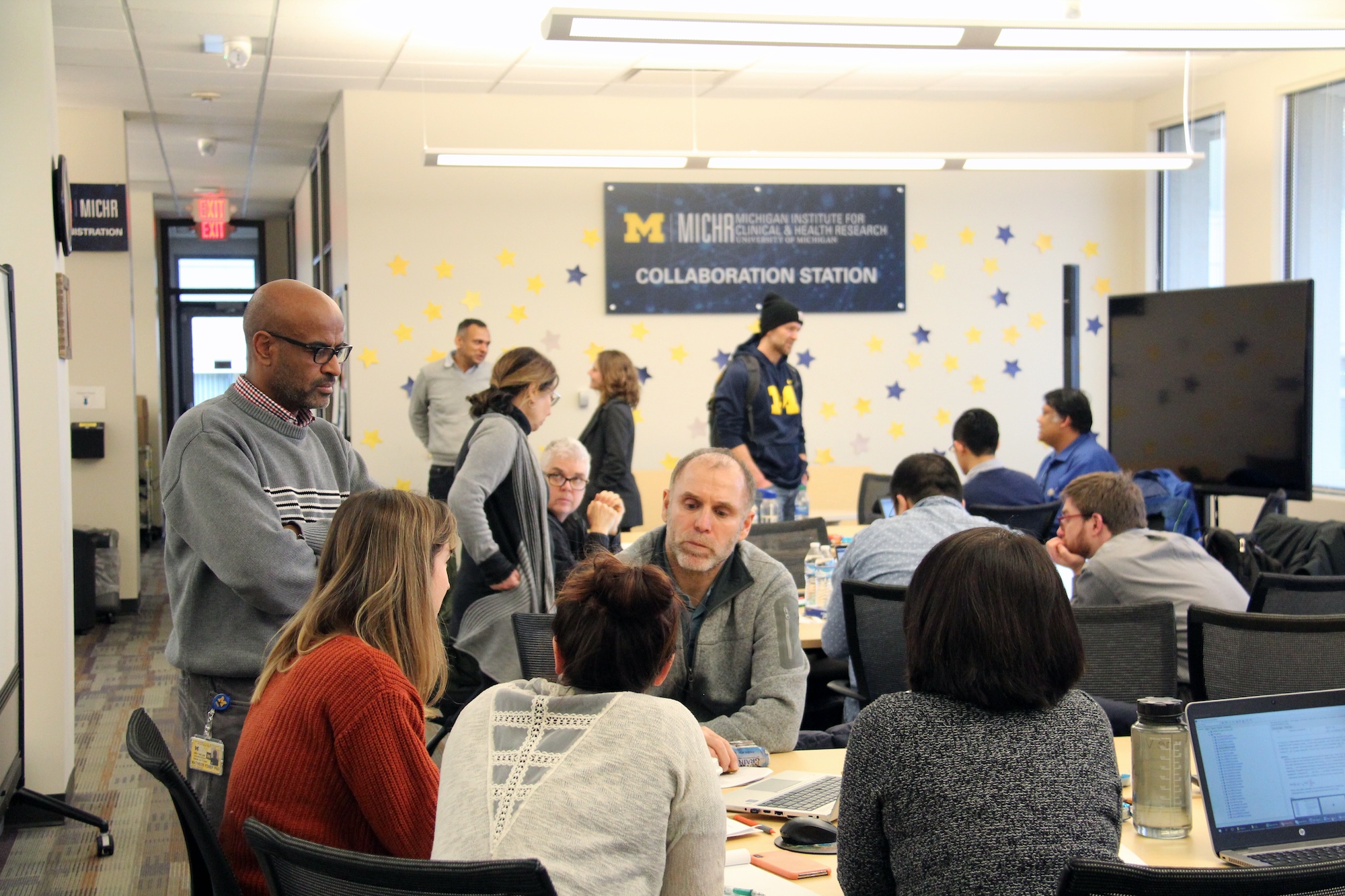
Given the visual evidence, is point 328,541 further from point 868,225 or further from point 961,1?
point 868,225

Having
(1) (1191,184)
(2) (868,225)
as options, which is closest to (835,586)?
(2) (868,225)

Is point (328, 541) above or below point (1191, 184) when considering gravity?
below

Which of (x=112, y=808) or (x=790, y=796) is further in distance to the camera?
(x=112, y=808)

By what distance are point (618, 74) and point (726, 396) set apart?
2261 millimetres

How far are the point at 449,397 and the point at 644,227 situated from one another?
66.2 inches

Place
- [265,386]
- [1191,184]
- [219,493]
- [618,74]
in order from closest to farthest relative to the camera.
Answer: [219,493] < [265,386] < [618,74] < [1191,184]

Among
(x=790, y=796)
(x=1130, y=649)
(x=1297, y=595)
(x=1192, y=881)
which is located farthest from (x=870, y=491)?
(x=1192, y=881)

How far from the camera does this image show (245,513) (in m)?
2.24

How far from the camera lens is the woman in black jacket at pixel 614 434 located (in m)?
5.87

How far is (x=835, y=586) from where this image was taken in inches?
135

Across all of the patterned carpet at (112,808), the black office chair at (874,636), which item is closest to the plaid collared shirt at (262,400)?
the black office chair at (874,636)

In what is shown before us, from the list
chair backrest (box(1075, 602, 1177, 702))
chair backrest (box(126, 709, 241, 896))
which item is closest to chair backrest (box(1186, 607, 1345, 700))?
chair backrest (box(1075, 602, 1177, 702))

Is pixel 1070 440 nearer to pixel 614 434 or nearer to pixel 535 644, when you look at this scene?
pixel 614 434

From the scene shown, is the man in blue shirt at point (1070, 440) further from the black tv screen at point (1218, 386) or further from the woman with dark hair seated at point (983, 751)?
the woman with dark hair seated at point (983, 751)
